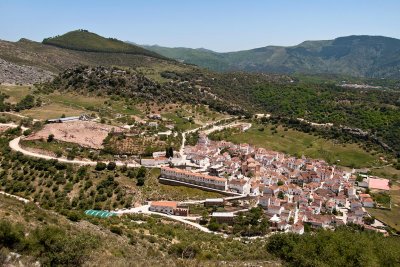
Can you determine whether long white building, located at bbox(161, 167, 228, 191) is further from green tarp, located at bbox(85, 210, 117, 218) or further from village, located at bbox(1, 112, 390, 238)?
green tarp, located at bbox(85, 210, 117, 218)

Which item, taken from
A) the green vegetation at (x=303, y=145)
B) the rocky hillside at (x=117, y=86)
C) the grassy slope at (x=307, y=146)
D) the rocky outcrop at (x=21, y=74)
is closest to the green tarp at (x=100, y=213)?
the green vegetation at (x=303, y=145)

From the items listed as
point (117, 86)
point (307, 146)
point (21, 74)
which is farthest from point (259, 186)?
point (21, 74)

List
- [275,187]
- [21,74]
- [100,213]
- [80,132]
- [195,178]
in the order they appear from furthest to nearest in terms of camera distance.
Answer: [21,74] → [80,132] → [275,187] → [195,178] → [100,213]

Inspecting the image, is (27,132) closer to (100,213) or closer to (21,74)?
(100,213)

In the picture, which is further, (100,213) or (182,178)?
(182,178)

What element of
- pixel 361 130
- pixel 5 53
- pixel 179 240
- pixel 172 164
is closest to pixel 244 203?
pixel 172 164

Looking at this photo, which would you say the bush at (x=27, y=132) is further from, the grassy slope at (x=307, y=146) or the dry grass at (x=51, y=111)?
the grassy slope at (x=307, y=146)
